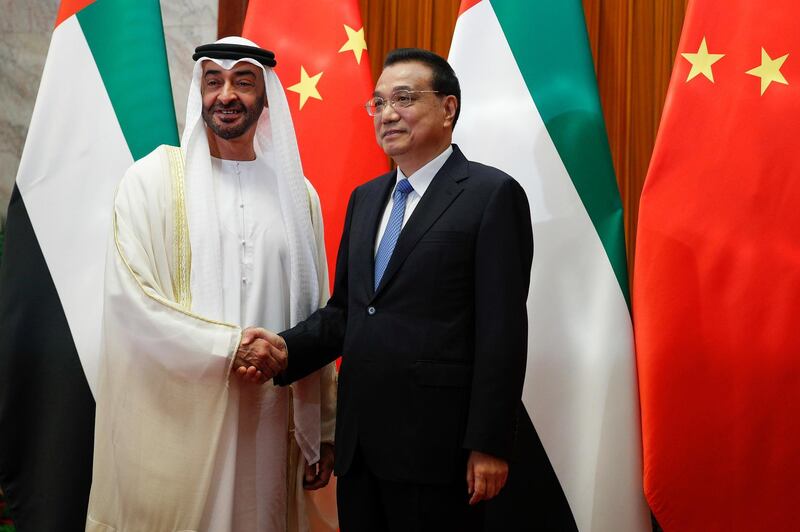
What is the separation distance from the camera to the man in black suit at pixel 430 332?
1.88m

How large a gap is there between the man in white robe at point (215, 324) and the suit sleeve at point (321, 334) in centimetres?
5

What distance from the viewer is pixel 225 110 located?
7.94ft

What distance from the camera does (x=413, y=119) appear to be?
2096 millimetres

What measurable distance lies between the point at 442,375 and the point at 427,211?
1.30ft

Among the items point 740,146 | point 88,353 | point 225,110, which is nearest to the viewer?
point 225,110

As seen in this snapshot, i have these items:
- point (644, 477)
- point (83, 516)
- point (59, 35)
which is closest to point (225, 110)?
point (59, 35)

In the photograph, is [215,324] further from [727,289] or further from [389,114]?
[727,289]

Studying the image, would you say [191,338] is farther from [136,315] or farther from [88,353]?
[88,353]

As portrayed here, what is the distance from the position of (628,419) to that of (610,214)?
2.10 ft

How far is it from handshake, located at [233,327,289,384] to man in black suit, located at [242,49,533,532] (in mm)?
218

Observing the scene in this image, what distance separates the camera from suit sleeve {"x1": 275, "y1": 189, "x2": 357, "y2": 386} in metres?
2.22

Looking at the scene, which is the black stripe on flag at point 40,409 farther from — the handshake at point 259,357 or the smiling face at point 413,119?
the smiling face at point 413,119

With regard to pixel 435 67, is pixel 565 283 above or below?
below

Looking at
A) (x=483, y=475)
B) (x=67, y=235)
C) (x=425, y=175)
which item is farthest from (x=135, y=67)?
(x=483, y=475)
